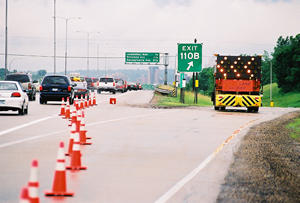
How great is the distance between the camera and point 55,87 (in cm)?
3991

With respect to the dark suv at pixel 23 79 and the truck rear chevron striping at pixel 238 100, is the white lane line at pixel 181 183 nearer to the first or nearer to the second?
the truck rear chevron striping at pixel 238 100

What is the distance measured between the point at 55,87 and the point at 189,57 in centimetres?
1327

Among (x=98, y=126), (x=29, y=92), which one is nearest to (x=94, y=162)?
(x=98, y=126)

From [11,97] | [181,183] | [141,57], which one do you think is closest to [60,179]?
[181,183]

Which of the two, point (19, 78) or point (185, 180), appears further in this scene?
point (19, 78)

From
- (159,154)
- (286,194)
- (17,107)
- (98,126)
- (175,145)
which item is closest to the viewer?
(286,194)

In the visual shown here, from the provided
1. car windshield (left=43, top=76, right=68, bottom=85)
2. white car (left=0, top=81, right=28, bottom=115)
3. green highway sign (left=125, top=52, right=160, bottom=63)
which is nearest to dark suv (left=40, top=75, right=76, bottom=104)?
car windshield (left=43, top=76, right=68, bottom=85)

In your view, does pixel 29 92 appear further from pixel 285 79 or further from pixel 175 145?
pixel 285 79

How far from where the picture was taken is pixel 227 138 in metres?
19.6

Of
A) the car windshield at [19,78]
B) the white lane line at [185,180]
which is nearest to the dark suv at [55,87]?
the car windshield at [19,78]

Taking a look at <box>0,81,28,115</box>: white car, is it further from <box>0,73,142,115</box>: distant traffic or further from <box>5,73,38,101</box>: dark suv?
<box>5,73,38,101</box>: dark suv

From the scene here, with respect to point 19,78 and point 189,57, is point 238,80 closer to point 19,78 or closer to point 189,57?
point 189,57

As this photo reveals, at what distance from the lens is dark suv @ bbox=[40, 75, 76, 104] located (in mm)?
39938

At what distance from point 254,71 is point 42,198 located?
3134 centimetres
